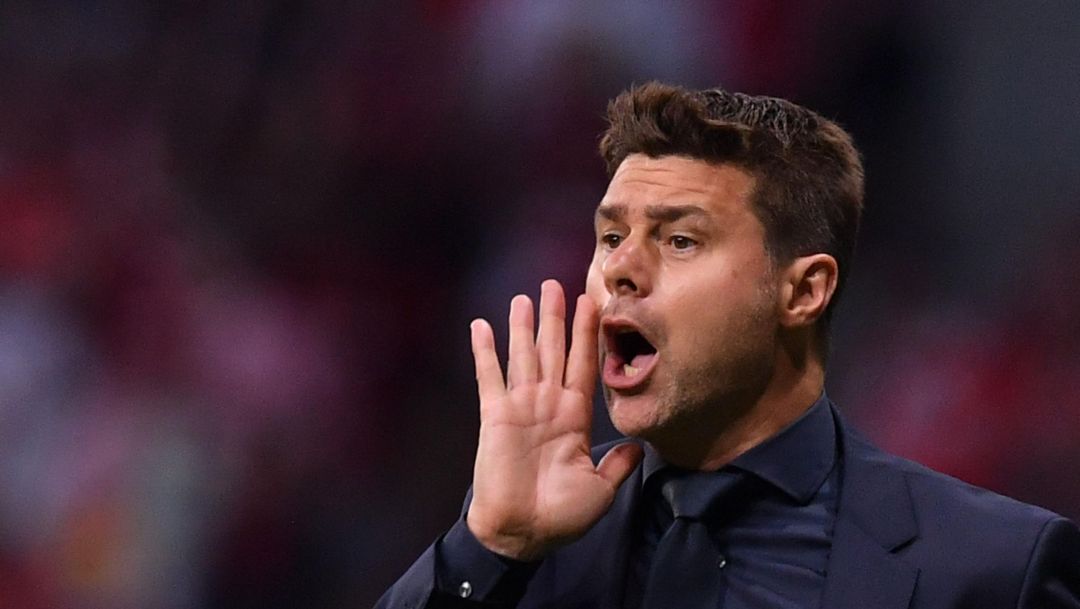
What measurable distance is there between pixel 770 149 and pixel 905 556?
0.45 m

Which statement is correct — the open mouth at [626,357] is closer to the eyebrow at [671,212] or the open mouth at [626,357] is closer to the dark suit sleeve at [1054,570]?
the eyebrow at [671,212]

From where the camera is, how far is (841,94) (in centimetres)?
239

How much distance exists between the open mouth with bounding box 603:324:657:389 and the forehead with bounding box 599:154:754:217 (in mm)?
127

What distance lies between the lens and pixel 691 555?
1.47 meters

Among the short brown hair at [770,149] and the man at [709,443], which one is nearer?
the man at [709,443]

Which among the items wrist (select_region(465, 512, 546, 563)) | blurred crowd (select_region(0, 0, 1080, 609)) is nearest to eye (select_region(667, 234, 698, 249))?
wrist (select_region(465, 512, 546, 563))

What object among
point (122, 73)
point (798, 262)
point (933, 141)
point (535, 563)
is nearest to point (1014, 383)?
point (933, 141)

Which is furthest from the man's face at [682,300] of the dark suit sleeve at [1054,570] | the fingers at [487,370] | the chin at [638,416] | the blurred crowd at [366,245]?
the blurred crowd at [366,245]

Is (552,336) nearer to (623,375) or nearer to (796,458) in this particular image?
(623,375)

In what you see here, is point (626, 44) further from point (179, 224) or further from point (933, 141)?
point (179, 224)

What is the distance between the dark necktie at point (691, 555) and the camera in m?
1.46

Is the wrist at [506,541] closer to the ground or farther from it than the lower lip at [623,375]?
closer to the ground

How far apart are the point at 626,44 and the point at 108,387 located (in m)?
1.05

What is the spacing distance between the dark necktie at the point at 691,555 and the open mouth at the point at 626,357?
13 centimetres
